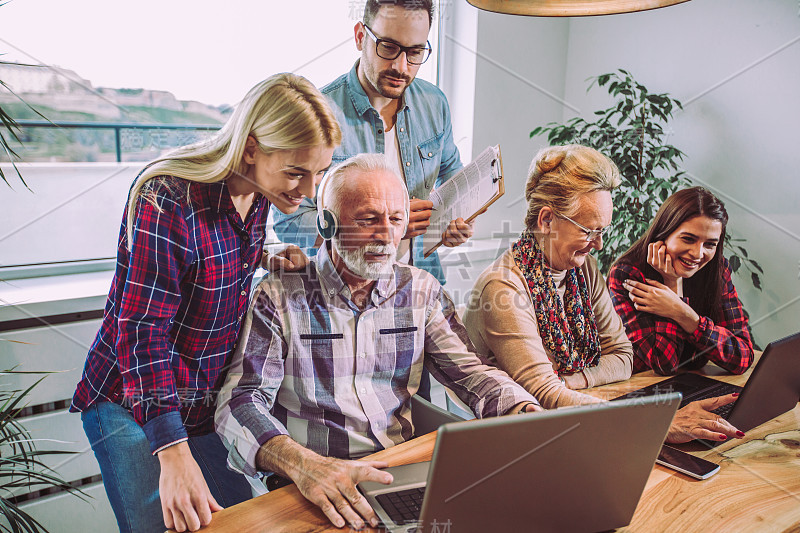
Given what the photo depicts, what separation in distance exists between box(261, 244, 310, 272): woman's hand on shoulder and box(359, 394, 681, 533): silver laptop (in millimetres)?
607

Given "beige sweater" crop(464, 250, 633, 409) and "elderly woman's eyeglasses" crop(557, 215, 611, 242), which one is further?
"elderly woman's eyeglasses" crop(557, 215, 611, 242)

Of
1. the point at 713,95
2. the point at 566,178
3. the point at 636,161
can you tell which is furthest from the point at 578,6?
the point at 713,95

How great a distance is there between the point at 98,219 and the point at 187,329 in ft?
3.63

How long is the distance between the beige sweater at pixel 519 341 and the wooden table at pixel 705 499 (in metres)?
0.31

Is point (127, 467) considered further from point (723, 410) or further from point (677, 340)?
point (677, 340)

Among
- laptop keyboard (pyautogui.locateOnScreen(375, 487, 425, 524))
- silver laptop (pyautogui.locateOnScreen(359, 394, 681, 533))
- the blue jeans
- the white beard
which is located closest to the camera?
silver laptop (pyautogui.locateOnScreen(359, 394, 681, 533))

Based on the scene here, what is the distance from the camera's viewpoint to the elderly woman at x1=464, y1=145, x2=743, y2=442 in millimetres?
1592

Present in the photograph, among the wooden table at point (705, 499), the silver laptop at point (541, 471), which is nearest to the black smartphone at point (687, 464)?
the wooden table at point (705, 499)

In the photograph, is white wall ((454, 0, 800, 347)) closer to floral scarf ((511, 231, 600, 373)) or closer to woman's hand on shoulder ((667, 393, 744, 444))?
floral scarf ((511, 231, 600, 373))

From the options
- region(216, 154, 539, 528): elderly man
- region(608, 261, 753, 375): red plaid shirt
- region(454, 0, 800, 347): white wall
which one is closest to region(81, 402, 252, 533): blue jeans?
region(216, 154, 539, 528): elderly man

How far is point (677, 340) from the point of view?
74.0 inches

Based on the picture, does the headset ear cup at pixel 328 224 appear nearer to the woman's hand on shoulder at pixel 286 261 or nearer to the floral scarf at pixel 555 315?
the woman's hand on shoulder at pixel 286 261

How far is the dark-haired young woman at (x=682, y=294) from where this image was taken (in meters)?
1.85

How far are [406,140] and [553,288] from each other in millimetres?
677
